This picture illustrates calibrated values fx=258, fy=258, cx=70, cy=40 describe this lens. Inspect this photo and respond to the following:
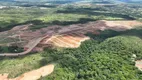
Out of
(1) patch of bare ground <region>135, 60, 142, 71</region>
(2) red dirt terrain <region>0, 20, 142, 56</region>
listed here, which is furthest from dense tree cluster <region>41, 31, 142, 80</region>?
(2) red dirt terrain <region>0, 20, 142, 56</region>

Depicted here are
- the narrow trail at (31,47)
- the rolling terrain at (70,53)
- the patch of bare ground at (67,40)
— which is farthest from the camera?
the patch of bare ground at (67,40)

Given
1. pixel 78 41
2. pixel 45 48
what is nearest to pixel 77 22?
pixel 78 41

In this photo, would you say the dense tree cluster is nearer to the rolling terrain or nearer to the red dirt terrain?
the rolling terrain

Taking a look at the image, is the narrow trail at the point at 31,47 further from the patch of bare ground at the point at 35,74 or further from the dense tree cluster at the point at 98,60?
the patch of bare ground at the point at 35,74

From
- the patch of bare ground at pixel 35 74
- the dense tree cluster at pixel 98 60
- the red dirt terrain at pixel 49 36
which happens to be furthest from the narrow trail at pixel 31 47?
the patch of bare ground at pixel 35 74

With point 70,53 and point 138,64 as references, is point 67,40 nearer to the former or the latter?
point 70,53

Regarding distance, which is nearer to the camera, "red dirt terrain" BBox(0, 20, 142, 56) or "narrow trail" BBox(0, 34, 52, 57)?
"narrow trail" BBox(0, 34, 52, 57)

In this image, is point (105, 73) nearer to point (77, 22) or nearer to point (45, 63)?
point (45, 63)

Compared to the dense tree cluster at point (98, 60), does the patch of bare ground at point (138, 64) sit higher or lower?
lower

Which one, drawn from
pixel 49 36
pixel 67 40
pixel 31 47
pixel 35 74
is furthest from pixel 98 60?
pixel 49 36
